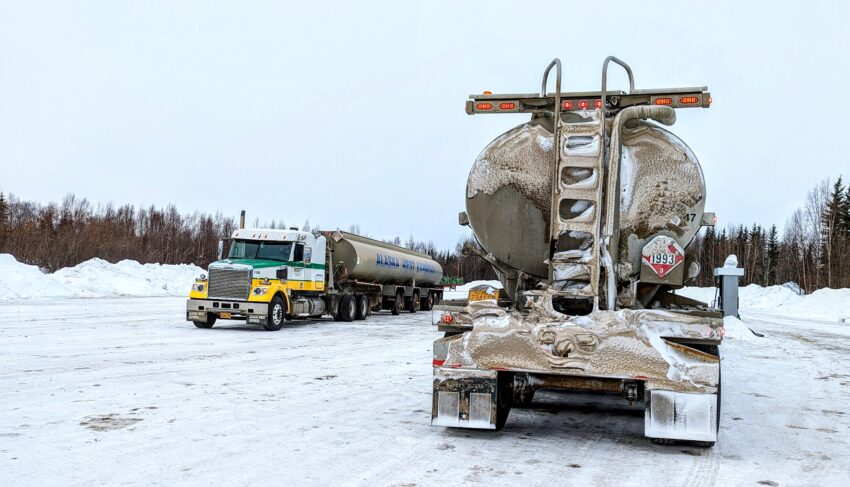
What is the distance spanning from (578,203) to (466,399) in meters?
2.07

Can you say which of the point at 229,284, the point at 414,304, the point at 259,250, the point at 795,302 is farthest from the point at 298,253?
the point at 795,302

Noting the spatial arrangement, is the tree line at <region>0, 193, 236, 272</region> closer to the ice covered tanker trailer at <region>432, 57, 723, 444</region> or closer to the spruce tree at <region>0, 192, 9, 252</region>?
the spruce tree at <region>0, 192, 9, 252</region>

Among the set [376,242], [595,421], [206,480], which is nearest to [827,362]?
[595,421]

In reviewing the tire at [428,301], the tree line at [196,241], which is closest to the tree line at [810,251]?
the tree line at [196,241]

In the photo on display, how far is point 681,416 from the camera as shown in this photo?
17.9ft

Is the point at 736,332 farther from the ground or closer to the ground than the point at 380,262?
closer to the ground

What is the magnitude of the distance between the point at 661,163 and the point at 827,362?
33.4ft

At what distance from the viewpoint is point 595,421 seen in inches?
287

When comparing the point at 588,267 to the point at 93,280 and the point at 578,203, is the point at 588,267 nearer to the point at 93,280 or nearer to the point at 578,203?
the point at 578,203

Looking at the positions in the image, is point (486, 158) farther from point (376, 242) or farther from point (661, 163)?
point (376, 242)

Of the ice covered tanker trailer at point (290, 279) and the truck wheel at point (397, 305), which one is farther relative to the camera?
the truck wheel at point (397, 305)

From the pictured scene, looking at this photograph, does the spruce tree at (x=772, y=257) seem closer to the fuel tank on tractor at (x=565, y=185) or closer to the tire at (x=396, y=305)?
the tire at (x=396, y=305)

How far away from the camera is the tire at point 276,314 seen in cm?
1853

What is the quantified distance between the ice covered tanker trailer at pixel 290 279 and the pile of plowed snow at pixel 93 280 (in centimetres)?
1392
